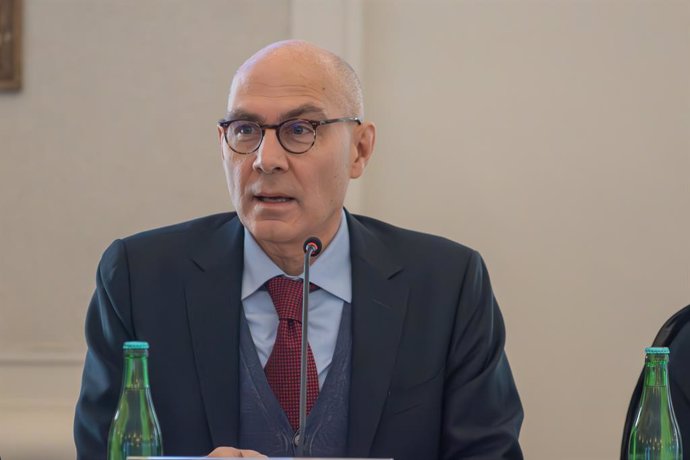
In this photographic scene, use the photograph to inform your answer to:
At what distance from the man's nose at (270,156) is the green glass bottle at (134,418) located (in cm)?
72

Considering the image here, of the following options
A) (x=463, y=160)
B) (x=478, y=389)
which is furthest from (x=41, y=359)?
(x=478, y=389)

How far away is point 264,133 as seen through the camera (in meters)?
2.38

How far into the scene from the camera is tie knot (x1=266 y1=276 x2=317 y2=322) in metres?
2.38

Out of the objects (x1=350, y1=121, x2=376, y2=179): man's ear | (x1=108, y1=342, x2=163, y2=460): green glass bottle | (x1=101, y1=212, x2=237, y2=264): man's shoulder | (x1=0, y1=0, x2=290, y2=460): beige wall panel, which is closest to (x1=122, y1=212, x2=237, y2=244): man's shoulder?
(x1=101, y1=212, x2=237, y2=264): man's shoulder

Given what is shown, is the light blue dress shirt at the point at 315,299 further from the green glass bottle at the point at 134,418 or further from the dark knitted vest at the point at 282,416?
the green glass bottle at the point at 134,418

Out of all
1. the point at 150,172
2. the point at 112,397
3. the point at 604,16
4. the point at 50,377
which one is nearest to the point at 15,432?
the point at 50,377

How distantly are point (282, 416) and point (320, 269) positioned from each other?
38cm

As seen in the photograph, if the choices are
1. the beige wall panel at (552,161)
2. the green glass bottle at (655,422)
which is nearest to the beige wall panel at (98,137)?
the beige wall panel at (552,161)

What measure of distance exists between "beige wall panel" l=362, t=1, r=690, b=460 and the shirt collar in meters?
0.88

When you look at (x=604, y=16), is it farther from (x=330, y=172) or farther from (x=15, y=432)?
(x=15, y=432)

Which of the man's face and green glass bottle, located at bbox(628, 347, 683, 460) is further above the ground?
the man's face

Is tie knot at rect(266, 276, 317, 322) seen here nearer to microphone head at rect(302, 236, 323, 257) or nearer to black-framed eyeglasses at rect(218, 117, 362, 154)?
black-framed eyeglasses at rect(218, 117, 362, 154)

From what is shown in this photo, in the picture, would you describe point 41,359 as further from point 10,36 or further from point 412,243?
point 412,243

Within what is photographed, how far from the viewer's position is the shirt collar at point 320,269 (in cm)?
246
